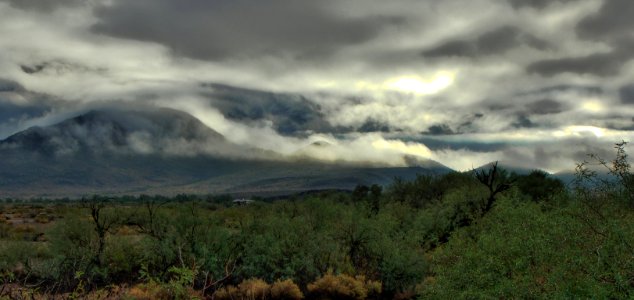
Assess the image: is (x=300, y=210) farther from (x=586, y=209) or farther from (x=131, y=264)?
(x=586, y=209)

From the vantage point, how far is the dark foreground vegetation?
20.0 meters

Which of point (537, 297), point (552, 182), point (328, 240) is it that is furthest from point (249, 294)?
point (552, 182)

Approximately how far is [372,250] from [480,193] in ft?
51.5

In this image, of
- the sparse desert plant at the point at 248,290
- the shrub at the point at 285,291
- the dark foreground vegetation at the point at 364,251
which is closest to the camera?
the dark foreground vegetation at the point at 364,251

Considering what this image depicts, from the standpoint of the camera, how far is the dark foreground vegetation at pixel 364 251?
19966mm

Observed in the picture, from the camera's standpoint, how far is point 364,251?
157ft

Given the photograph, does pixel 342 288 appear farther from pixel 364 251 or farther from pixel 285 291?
pixel 364 251

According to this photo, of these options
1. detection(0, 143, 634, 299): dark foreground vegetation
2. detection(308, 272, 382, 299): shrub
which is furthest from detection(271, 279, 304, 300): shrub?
detection(308, 272, 382, 299): shrub

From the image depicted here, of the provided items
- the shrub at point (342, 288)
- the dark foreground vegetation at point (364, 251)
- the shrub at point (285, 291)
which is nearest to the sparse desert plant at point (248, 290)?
the dark foreground vegetation at point (364, 251)

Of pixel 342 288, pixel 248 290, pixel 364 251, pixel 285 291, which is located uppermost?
pixel 364 251

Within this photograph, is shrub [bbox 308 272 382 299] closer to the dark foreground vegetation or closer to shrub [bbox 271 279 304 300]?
the dark foreground vegetation

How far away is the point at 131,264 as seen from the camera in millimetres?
49312

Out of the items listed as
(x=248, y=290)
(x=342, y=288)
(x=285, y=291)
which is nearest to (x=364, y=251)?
(x=342, y=288)

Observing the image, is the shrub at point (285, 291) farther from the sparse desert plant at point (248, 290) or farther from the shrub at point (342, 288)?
the shrub at point (342, 288)
